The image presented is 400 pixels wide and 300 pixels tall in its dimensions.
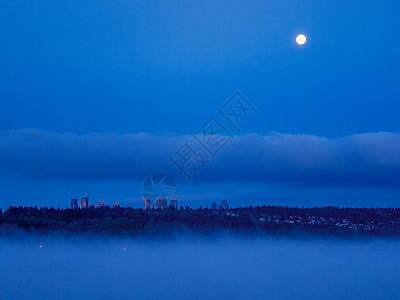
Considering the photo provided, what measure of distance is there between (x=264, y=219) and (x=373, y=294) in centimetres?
4031

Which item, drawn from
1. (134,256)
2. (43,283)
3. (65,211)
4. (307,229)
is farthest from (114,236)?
(307,229)

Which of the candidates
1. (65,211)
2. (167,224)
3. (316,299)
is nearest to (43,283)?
(65,211)

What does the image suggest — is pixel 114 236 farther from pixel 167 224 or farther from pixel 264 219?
pixel 264 219

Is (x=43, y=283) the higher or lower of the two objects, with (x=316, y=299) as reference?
higher

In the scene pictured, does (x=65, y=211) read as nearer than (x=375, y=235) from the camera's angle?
Answer: Yes

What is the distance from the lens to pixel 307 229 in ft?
522

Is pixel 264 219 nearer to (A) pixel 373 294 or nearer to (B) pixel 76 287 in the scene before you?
(A) pixel 373 294

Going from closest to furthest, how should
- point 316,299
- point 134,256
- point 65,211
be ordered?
point 65,211 < point 316,299 < point 134,256

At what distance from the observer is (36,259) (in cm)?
16138

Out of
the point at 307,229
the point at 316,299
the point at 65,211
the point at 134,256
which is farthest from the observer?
the point at 134,256

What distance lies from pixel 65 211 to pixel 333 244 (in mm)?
80263

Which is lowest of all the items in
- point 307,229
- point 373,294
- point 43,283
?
point 373,294

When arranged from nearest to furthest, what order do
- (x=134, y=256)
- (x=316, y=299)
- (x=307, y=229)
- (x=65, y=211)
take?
1. (x=65, y=211)
2. (x=316, y=299)
3. (x=307, y=229)
4. (x=134, y=256)

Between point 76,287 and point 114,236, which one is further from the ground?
point 114,236
